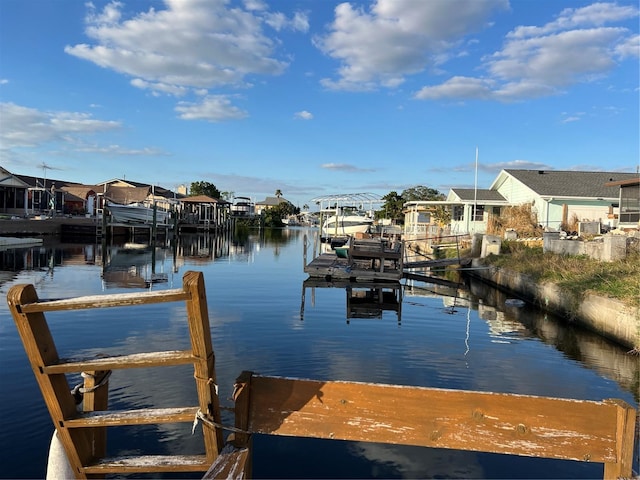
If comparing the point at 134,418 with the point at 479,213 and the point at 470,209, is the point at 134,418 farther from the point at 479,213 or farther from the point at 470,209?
the point at 479,213

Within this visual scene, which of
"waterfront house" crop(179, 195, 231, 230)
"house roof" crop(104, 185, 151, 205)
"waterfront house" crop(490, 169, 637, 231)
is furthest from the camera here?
"waterfront house" crop(179, 195, 231, 230)

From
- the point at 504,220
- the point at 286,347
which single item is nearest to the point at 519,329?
the point at 286,347

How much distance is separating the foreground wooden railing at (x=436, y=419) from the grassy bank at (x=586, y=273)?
882 cm

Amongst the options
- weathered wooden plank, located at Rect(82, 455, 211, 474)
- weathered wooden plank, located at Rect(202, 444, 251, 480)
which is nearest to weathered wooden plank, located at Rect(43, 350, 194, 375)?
weathered wooden plank, located at Rect(202, 444, 251, 480)

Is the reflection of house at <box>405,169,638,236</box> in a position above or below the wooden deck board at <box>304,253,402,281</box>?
above

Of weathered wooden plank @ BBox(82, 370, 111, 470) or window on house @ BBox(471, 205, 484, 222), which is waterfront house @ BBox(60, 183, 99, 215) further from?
weathered wooden plank @ BBox(82, 370, 111, 470)

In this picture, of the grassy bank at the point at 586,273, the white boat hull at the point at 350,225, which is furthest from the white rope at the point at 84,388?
the white boat hull at the point at 350,225

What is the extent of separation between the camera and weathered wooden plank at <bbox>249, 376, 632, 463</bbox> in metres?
3.24

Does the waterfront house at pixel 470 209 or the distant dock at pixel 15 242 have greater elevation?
the waterfront house at pixel 470 209

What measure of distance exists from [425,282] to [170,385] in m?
18.1

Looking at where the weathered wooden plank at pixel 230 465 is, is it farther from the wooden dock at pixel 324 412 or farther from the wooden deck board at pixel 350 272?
the wooden deck board at pixel 350 272

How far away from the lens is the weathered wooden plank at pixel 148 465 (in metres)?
3.59

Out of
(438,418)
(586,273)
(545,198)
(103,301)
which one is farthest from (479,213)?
(103,301)

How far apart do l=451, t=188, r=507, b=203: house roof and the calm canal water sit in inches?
766
